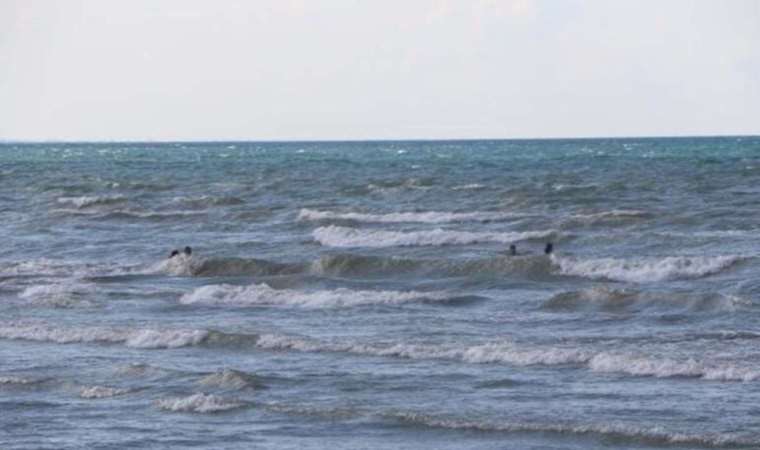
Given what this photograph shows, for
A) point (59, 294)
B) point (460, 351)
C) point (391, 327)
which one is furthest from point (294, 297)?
point (460, 351)

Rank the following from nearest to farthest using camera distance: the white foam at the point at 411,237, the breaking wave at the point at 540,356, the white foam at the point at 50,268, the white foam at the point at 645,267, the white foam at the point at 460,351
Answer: the breaking wave at the point at 540,356 → the white foam at the point at 460,351 → the white foam at the point at 645,267 → the white foam at the point at 50,268 → the white foam at the point at 411,237

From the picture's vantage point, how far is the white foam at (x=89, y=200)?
181ft

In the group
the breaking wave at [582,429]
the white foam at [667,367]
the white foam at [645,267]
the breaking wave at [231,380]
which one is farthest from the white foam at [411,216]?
the breaking wave at [582,429]

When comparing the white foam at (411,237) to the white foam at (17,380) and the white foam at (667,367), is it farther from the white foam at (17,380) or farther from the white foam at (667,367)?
the white foam at (17,380)

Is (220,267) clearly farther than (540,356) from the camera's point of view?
Yes

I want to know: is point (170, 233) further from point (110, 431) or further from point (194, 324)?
point (110, 431)

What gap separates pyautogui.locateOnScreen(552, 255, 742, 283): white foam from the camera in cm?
2869

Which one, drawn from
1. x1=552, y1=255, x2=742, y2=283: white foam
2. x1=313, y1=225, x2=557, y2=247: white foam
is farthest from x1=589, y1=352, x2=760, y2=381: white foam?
x1=313, y1=225, x2=557, y2=247: white foam

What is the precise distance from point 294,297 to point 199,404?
31.9 feet

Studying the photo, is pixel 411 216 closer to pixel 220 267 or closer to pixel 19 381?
pixel 220 267

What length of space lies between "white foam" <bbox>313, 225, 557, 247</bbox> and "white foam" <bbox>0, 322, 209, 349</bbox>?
14.0 meters

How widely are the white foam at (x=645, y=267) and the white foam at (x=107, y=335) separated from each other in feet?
30.5

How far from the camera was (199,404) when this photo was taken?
1738 centimetres

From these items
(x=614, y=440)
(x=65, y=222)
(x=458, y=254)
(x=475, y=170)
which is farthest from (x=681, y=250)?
(x=475, y=170)
